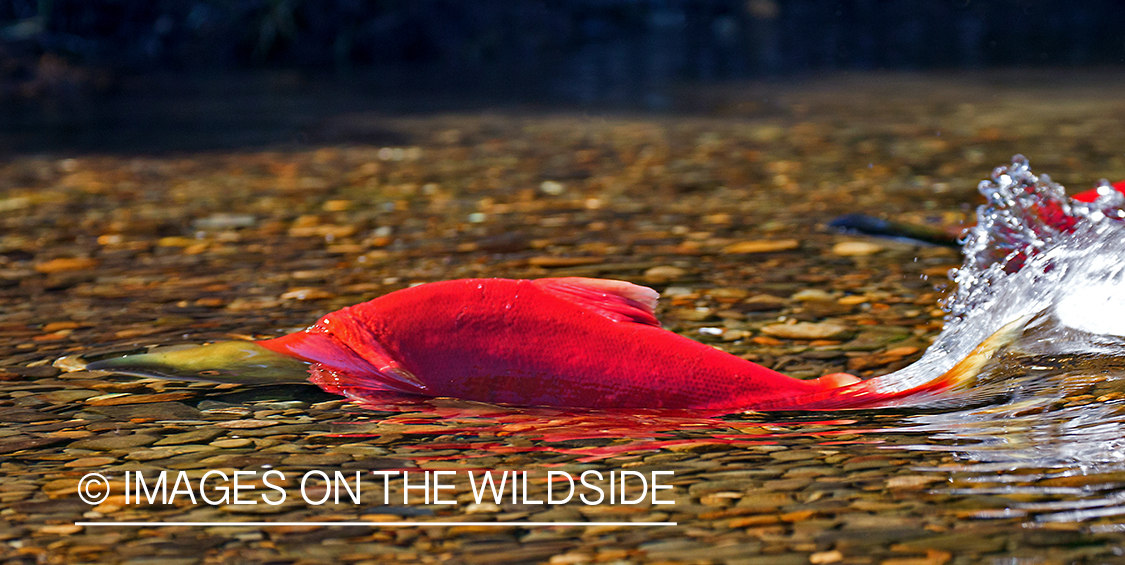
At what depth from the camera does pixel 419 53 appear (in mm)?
16203

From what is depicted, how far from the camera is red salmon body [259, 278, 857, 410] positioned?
103 inches

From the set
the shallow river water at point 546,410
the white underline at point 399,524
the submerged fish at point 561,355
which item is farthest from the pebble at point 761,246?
the white underline at point 399,524

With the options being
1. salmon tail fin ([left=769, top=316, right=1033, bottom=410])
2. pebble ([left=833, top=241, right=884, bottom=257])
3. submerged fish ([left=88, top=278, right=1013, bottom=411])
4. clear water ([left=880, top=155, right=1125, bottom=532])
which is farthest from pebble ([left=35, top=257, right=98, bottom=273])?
clear water ([left=880, top=155, right=1125, bottom=532])

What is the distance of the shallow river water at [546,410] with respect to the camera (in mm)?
2123

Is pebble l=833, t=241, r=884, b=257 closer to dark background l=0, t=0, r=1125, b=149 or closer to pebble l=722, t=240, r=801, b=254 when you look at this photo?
pebble l=722, t=240, r=801, b=254

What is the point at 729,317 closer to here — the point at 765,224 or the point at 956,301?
the point at 956,301

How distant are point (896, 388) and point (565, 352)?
0.79m

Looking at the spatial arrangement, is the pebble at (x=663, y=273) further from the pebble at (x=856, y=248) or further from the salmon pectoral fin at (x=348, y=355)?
the salmon pectoral fin at (x=348, y=355)

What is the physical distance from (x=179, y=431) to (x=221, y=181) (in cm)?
413

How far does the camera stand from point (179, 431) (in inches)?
106

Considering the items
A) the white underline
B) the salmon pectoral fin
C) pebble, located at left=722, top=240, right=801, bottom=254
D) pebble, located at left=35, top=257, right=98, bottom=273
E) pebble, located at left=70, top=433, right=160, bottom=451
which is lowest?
the white underline

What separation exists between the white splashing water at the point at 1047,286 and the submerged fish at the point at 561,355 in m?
0.33

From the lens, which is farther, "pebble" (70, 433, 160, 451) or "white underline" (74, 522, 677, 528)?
"pebble" (70, 433, 160, 451)

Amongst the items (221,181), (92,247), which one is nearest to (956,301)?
Result: (92,247)
